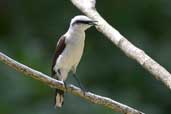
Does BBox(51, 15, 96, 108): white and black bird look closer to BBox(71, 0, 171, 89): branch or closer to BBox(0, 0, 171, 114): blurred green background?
BBox(71, 0, 171, 89): branch

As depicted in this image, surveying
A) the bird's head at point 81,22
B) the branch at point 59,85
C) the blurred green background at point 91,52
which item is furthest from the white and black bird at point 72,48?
the blurred green background at point 91,52

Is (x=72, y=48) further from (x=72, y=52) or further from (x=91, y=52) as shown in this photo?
(x=91, y=52)

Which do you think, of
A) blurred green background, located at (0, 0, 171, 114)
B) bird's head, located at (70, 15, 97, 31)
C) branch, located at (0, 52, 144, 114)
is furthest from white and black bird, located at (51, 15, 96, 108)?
blurred green background, located at (0, 0, 171, 114)

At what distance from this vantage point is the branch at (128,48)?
11.8 ft

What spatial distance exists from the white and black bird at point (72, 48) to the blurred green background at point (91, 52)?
1745 millimetres

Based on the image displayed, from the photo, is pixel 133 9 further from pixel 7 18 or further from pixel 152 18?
pixel 7 18

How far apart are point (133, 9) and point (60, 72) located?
256 centimetres

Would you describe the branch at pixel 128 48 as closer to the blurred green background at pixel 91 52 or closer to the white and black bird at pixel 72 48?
the white and black bird at pixel 72 48

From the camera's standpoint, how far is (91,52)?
21.1 ft

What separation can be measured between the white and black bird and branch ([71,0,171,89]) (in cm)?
5

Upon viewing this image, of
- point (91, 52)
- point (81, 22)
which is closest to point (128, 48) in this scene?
point (81, 22)

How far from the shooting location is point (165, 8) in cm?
651

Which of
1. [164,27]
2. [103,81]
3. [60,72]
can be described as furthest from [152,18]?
[60,72]

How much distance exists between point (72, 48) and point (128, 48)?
37cm
